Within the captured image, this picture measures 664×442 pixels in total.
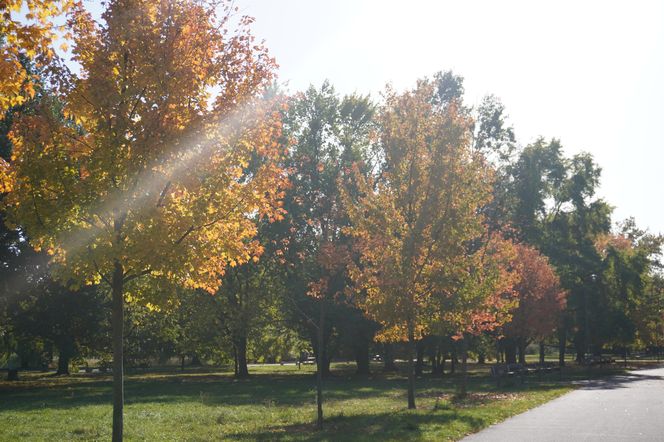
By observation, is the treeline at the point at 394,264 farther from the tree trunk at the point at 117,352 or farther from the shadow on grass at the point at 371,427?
the shadow on grass at the point at 371,427

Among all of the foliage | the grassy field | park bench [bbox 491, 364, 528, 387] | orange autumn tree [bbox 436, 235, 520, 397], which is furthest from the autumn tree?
orange autumn tree [bbox 436, 235, 520, 397]

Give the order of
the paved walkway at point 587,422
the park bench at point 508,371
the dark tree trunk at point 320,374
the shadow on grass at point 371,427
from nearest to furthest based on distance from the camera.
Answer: the paved walkway at point 587,422 → the shadow on grass at point 371,427 → the dark tree trunk at point 320,374 → the park bench at point 508,371

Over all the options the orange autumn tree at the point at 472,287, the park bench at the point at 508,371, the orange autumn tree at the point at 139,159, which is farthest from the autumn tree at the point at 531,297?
the orange autumn tree at the point at 139,159

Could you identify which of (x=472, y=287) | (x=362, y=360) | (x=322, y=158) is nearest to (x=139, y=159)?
(x=472, y=287)

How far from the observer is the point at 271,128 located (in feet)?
34.6

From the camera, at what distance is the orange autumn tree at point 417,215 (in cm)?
1748

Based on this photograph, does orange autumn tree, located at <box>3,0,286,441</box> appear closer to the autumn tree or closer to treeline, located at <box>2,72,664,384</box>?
treeline, located at <box>2,72,664,384</box>

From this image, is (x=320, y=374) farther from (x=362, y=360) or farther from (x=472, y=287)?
(x=362, y=360)

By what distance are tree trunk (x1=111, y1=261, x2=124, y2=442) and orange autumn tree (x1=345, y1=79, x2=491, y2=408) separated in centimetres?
862

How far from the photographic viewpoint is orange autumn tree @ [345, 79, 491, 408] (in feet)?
57.4

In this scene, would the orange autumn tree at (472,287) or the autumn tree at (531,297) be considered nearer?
the orange autumn tree at (472,287)

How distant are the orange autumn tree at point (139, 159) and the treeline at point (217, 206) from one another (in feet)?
0.10

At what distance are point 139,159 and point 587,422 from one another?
484 inches

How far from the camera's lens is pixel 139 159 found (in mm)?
9344
